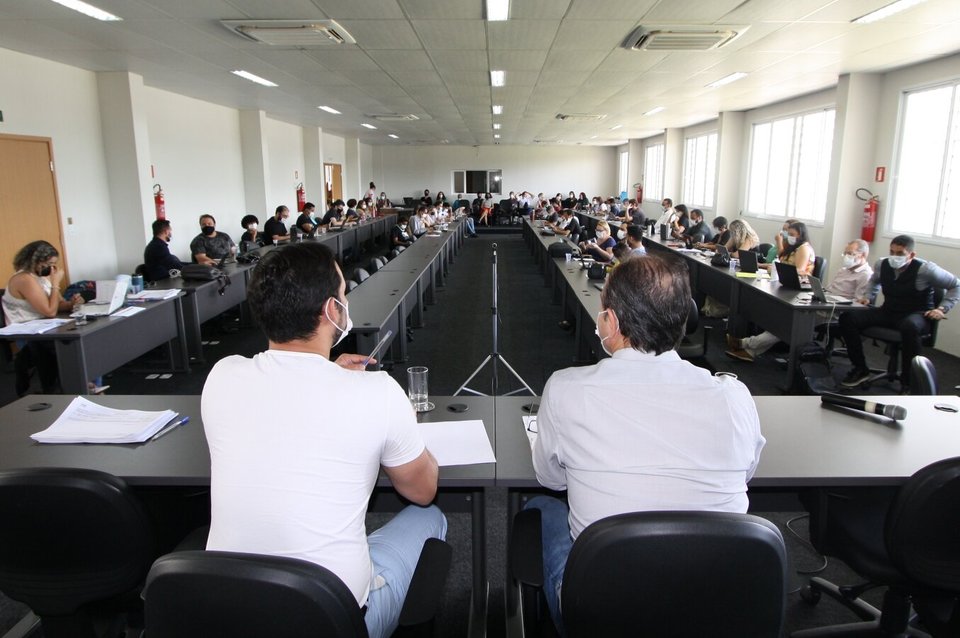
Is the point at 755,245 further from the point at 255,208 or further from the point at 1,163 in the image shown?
the point at 255,208

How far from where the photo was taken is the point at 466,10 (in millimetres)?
4438

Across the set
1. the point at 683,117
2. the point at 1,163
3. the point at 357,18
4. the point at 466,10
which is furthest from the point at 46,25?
the point at 683,117

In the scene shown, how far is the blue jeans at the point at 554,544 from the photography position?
62.4 inches

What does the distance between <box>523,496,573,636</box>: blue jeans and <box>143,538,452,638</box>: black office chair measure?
0.61 m

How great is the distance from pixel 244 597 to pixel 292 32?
5.01 m

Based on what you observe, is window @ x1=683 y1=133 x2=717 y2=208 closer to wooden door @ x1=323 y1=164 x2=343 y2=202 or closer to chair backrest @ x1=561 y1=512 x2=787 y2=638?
wooden door @ x1=323 y1=164 x2=343 y2=202

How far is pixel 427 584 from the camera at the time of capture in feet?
4.64

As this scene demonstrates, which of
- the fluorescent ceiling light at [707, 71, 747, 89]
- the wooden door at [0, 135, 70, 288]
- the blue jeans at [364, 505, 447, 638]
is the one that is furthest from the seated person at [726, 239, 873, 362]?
the wooden door at [0, 135, 70, 288]

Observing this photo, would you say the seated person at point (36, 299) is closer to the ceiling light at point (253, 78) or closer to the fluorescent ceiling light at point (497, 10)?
the fluorescent ceiling light at point (497, 10)

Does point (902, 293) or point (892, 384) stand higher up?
point (902, 293)

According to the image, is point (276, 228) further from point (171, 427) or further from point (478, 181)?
point (478, 181)

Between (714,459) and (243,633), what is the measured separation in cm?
101

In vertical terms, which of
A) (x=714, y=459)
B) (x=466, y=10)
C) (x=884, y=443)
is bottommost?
(x=884, y=443)

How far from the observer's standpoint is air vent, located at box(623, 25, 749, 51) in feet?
16.3
